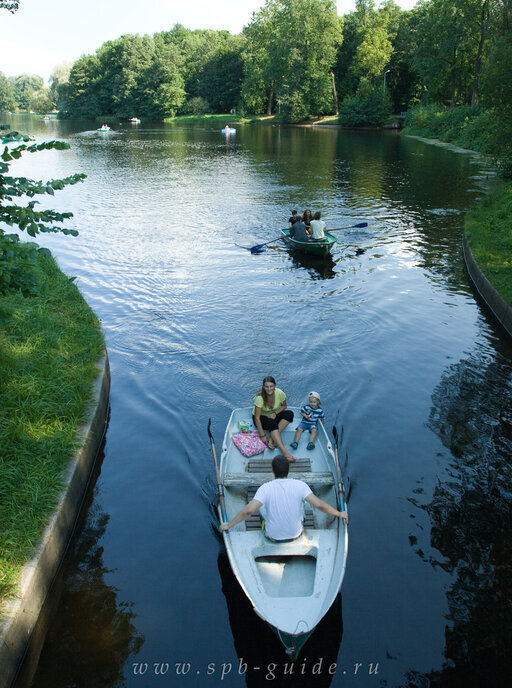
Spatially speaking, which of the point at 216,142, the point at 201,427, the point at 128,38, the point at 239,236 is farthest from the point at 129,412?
the point at 128,38

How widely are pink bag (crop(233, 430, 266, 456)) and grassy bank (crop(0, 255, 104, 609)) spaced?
9.38 feet

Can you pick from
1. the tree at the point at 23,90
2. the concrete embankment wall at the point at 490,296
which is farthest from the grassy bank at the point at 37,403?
the tree at the point at 23,90

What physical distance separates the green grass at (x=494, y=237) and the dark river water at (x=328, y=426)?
3.58 ft

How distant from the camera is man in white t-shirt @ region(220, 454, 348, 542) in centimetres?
670

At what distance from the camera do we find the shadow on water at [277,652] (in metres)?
6.09

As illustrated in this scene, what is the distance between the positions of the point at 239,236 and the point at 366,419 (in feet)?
53.6

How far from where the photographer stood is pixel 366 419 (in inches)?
438

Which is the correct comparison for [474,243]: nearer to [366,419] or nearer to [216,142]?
[366,419]

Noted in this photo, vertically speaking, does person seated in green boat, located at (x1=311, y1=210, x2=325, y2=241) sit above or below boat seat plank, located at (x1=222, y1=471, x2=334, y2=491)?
above

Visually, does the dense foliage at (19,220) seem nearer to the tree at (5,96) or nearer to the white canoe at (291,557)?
the white canoe at (291,557)

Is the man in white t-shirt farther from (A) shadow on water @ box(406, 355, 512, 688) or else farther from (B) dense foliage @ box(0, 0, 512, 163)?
(B) dense foliage @ box(0, 0, 512, 163)

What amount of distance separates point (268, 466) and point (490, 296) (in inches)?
456

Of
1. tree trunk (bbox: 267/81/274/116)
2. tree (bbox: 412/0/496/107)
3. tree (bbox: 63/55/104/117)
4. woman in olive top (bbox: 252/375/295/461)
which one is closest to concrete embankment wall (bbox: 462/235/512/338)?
woman in olive top (bbox: 252/375/295/461)

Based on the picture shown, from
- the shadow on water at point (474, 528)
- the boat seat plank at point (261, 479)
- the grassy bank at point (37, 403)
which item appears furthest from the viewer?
the boat seat plank at point (261, 479)
